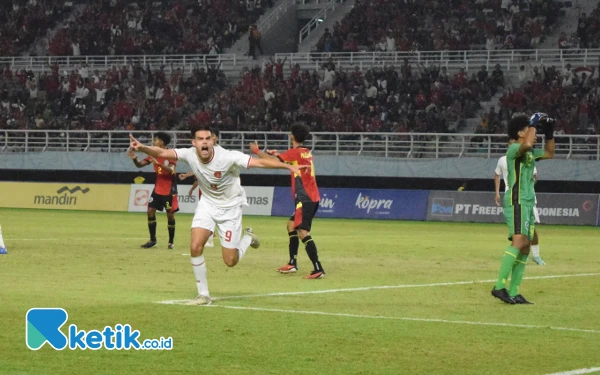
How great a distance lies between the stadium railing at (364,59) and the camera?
156ft

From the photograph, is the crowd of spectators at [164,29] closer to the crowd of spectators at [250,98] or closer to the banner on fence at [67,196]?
the crowd of spectators at [250,98]

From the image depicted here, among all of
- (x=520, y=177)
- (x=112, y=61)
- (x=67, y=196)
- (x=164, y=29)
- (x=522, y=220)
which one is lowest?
(x=67, y=196)

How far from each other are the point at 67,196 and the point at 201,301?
35.1 m

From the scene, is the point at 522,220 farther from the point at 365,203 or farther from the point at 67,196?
the point at 67,196

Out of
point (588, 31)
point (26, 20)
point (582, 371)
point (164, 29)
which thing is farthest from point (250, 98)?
point (582, 371)

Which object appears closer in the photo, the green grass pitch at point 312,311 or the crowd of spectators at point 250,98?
the green grass pitch at point 312,311

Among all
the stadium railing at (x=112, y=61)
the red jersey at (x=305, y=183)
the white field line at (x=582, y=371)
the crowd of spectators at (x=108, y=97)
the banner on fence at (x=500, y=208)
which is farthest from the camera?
Answer: the stadium railing at (x=112, y=61)

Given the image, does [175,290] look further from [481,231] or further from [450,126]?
[450,126]

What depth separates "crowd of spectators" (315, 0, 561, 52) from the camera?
50.2 meters

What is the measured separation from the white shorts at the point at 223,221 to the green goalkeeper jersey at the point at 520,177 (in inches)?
136

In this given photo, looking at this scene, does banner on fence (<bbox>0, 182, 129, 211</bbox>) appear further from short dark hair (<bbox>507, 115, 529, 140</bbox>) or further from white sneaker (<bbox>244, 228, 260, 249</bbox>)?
short dark hair (<bbox>507, 115, 529, 140</bbox>)

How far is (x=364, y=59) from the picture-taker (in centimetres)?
5228

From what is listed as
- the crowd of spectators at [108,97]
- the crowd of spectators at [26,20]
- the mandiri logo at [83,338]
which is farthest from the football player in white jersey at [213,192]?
the crowd of spectators at [26,20]

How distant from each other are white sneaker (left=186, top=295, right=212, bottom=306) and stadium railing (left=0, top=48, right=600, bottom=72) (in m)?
35.5
